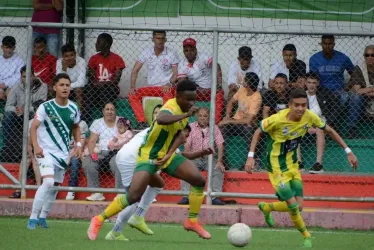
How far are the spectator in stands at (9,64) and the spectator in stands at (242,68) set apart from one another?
11.1ft

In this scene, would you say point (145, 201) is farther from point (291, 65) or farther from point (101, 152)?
point (291, 65)

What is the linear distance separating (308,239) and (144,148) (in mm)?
2256

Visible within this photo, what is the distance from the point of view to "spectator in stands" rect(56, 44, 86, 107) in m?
15.4

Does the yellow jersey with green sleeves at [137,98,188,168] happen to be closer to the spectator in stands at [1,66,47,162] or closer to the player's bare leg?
the player's bare leg

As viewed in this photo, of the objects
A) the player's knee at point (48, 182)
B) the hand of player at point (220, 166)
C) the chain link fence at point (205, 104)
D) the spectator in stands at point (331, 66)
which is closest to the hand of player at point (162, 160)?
the player's knee at point (48, 182)

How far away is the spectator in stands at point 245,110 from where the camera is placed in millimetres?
15000

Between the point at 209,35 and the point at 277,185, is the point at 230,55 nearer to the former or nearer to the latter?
the point at 209,35

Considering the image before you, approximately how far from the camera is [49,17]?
54.4 feet

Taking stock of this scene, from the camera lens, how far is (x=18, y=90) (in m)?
15.3

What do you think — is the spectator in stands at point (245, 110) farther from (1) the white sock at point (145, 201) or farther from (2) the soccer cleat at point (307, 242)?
(2) the soccer cleat at point (307, 242)

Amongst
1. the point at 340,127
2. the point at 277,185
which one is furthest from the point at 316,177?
the point at 277,185

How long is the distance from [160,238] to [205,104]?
3.81m

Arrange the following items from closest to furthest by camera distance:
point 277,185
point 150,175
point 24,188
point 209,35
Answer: point 150,175 → point 277,185 → point 24,188 → point 209,35

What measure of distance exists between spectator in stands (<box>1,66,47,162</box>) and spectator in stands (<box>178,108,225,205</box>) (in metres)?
2.41
